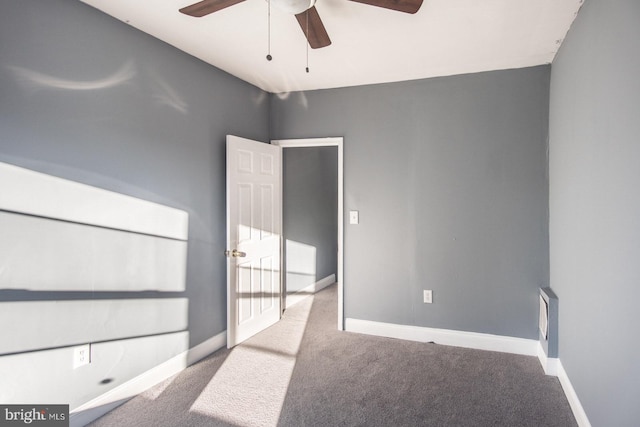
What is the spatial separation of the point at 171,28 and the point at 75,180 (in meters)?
1.17

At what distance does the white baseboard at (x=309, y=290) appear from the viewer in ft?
15.0

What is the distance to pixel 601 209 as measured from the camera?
181 cm

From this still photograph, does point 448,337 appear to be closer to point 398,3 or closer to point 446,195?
point 446,195

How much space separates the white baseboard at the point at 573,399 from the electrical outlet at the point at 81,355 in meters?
2.80

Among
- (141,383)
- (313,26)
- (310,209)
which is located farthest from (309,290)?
(313,26)

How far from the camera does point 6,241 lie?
1822mm

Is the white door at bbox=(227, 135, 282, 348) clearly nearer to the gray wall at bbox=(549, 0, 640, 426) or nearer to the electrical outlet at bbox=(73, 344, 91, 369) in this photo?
the electrical outlet at bbox=(73, 344, 91, 369)

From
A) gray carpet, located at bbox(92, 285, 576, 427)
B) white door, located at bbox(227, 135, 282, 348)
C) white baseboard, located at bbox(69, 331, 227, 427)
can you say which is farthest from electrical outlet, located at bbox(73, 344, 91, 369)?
white door, located at bbox(227, 135, 282, 348)

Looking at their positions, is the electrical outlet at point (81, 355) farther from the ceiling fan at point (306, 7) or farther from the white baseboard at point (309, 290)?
the white baseboard at point (309, 290)

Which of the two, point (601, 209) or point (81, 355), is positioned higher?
point (601, 209)

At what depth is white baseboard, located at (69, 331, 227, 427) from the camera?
2.19 metres

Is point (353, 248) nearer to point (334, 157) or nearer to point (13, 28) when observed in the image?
point (334, 157)

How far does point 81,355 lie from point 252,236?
1661 millimetres

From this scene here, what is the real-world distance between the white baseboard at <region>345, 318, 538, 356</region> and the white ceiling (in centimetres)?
230
